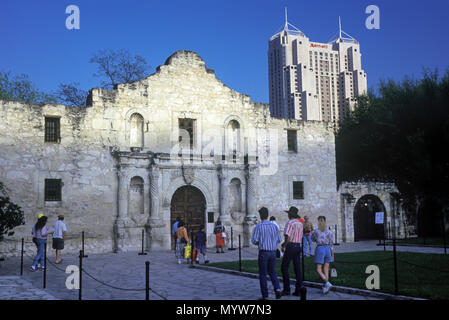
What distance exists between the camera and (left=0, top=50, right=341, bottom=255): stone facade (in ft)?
63.2

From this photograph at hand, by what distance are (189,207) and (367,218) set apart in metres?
11.9

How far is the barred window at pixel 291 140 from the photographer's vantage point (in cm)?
2548

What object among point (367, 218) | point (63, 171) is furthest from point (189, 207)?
point (367, 218)

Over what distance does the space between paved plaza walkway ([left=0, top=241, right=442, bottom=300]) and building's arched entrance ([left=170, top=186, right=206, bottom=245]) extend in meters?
5.64

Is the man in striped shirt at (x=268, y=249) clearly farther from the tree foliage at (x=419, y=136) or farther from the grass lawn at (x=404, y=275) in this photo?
the tree foliage at (x=419, y=136)

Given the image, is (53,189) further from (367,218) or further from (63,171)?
(367,218)

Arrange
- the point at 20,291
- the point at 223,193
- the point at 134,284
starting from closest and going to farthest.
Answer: the point at 20,291 → the point at 134,284 → the point at 223,193

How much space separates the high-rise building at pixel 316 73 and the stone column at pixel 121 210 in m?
51.5

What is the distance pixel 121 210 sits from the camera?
800 inches

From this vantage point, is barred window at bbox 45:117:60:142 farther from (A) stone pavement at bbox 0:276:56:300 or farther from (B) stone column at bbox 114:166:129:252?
(A) stone pavement at bbox 0:276:56:300

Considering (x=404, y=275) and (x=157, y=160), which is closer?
(x=404, y=275)

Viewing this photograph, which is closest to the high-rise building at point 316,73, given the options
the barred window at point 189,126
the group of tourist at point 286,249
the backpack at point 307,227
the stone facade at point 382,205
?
the stone facade at point 382,205
